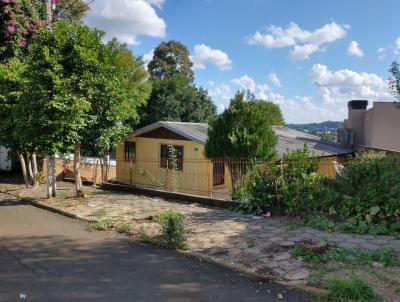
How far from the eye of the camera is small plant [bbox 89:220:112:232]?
8.98 metres

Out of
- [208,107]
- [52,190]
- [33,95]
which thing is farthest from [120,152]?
[208,107]

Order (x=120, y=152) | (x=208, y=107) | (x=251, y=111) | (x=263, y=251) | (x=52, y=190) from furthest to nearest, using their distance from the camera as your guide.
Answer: (x=208, y=107), (x=120, y=152), (x=251, y=111), (x=52, y=190), (x=263, y=251)

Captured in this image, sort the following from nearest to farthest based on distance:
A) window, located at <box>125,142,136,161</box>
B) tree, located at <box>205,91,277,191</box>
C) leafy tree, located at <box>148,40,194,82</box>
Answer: tree, located at <box>205,91,277,191</box>
window, located at <box>125,142,136,161</box>
leafy tree, located at <box>148,40,194,82</box>

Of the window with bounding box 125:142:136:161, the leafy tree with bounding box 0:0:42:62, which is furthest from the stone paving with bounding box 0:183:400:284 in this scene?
the window with bounding box 125:142:136:161

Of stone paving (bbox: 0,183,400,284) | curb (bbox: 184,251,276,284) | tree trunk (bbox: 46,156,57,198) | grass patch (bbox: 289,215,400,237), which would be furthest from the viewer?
tree trunk (bbox: 46,156,57,198)

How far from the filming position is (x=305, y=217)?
8953mm

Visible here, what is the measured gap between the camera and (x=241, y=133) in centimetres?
1465

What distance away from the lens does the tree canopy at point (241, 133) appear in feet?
47.6

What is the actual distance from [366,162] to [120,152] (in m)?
18.7

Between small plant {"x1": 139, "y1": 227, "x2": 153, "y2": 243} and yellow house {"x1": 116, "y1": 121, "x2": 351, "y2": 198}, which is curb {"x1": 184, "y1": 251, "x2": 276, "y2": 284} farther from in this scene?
yellow house {"x1": 116, "y1": 121, "x2": 351, "y2": 198}

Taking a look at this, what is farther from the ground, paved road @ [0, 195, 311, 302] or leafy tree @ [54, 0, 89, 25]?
leafy tree @ [54, 0, 89, 25]

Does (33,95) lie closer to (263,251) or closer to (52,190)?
(52,190)

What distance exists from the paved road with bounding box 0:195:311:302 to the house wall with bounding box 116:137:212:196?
1007 cm

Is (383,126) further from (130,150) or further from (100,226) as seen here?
(100,226)
